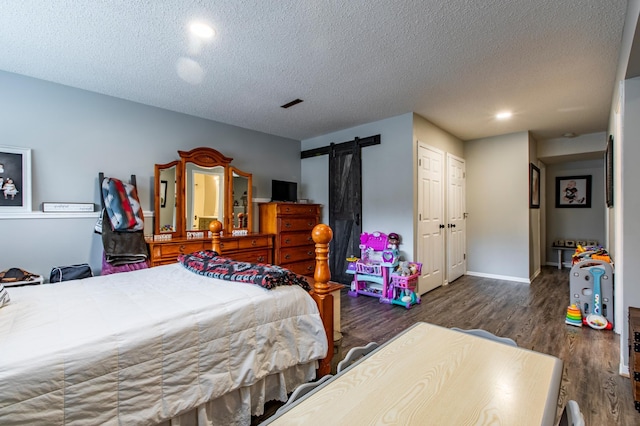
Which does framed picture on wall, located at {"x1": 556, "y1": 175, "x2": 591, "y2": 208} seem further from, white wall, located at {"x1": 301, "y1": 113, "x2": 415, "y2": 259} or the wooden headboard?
the wooden headboard

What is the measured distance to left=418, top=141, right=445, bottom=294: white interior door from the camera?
13.4ft

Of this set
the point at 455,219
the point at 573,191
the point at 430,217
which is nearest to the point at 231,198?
the point at 430,217

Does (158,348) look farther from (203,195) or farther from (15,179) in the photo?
(203,195)

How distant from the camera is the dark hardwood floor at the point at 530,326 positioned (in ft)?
6.09

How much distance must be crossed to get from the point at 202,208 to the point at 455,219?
13.3ft

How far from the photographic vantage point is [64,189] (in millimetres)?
3025

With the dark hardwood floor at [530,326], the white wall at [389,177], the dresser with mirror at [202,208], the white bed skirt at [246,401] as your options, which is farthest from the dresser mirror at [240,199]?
the white bed skirt at [246,401]

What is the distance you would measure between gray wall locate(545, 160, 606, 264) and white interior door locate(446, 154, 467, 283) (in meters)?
2.46

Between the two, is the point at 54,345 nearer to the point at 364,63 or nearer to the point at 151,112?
the point at 364,63

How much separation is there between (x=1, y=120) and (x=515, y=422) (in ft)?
13.7

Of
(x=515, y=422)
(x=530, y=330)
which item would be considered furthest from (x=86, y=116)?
(x=530, y=330)

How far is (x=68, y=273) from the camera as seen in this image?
9.43 feet

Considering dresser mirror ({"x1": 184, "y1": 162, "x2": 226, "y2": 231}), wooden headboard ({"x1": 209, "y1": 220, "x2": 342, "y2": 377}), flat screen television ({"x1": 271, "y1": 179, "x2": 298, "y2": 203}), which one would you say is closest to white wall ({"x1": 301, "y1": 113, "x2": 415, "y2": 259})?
flat screen television ({"x1": 271, "y1": 179, "x2": 298, "y2": 203})

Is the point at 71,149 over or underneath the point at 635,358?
over
